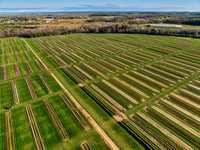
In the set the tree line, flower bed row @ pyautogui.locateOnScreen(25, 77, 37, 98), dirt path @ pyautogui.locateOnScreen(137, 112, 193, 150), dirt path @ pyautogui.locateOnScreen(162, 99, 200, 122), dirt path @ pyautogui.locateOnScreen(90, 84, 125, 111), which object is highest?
the tree line

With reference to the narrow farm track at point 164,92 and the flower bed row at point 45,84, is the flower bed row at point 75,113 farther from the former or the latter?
the narrow farm track at point 164,92

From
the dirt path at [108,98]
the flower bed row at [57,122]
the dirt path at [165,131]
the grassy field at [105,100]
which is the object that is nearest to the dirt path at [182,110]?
the grassy field at [105,100]

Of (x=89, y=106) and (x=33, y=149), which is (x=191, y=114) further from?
(x=33, y=149)

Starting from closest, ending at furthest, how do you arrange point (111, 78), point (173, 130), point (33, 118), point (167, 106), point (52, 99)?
1. point (173, 130)
2. point (33, 118)
3. point (167, 106)
4. point (52, 99)
5. point (111, 78)

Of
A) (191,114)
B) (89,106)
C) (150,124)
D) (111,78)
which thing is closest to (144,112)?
(150,124)

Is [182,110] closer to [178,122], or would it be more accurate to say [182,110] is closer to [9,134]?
[178,122]

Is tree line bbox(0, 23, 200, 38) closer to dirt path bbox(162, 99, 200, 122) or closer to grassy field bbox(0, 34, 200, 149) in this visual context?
grassy field bbox(0, 34, 200, 149)

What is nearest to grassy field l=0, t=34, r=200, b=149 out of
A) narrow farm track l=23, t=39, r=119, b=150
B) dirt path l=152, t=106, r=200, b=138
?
dirt path l=152, t=106, r=200, b=138

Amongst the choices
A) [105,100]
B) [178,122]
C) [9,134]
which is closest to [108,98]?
[105,100]
